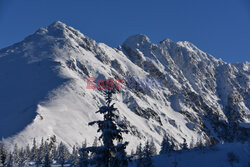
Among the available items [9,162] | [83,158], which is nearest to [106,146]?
[83,158]

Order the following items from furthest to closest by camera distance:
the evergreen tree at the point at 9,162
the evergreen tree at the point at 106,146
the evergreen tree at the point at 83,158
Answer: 1. the evergreen tree at the point at 9,162
2. the evergreen tree at the point at 106,146
3. the evergreen tree at the point at 83,158

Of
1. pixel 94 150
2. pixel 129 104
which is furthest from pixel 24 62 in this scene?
pixel 94 150

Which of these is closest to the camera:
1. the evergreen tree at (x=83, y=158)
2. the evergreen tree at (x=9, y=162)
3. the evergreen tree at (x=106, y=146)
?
the evergreen tree at (x=83, y=158)

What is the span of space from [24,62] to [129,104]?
3287 inches

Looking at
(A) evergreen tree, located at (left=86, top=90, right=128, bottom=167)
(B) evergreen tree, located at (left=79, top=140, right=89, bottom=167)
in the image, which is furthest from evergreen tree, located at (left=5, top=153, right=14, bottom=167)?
(A) evergreen tree, located at (left=86, top=90, right=128, bottom=167)

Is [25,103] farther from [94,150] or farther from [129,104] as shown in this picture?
[94,150]

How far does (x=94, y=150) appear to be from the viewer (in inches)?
648

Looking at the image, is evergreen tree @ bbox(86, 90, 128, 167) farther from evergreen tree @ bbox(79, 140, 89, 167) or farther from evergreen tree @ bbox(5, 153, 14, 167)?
evergreen tree @ bbox(5, 153, 14, 167)

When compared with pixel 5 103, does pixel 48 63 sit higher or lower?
higher

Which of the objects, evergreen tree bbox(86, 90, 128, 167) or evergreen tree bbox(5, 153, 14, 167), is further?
evergreen tree bbox(5, 153, 14, 167)

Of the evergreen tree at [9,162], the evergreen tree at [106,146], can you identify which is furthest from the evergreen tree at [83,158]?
the evergreen tree at [9,162]

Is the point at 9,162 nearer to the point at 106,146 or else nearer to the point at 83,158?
the point at 83,158

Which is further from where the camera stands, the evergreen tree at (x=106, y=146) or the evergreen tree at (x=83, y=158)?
the evergreen tree at (x=106, y=146)

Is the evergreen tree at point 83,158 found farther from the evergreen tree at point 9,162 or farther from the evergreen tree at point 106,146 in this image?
the evergreen tree at point 9,162
